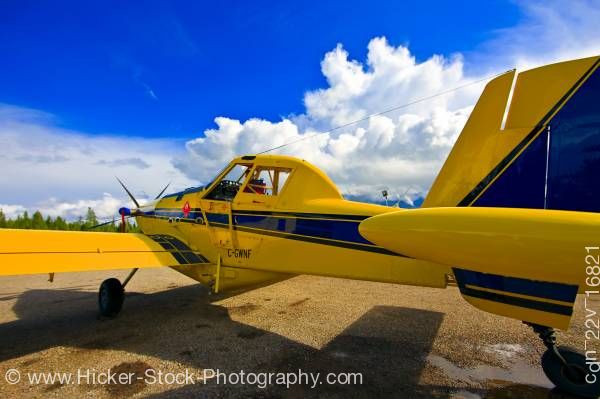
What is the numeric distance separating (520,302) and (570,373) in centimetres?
195

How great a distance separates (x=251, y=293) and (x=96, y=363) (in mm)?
4930

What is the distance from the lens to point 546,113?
3654 millimetres

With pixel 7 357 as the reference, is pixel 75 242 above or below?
above

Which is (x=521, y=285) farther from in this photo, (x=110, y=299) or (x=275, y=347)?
(x=110, y=299)

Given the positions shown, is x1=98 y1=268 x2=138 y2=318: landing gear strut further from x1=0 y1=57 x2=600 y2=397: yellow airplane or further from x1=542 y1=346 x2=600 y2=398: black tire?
x1=542 y1=346 x2=600 y2=398: black tire

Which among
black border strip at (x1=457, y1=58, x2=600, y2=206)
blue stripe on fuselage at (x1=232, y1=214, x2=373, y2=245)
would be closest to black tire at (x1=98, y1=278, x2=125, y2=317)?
blue stripe on fuselage at (x1=232, y1=214, x2=373, y2=245)

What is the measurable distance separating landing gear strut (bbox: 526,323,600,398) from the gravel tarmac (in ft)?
0.73

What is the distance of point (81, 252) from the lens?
5.81 meters

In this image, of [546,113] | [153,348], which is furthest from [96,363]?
[546,113]

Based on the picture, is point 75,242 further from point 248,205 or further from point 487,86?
point 487,86

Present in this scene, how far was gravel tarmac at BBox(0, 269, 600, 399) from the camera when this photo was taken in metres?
4.15
